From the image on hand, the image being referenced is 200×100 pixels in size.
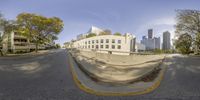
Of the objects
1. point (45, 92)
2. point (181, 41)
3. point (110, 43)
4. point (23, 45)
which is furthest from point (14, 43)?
point (45, 92)

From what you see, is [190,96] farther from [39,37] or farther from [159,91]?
[39,37]

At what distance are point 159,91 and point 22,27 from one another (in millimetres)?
33769

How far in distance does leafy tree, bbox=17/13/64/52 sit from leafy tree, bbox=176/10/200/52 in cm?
2741

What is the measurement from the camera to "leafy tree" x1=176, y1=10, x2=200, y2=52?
31.8m

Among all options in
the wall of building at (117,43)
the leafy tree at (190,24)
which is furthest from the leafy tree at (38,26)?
the wall of building at (117,43)

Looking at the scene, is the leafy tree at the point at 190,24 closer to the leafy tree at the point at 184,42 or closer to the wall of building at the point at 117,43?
the leafy tree at the point at 184,42

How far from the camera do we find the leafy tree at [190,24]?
104ft

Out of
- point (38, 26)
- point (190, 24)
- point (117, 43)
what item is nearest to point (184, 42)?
point (190, 24)

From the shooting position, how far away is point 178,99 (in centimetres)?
496

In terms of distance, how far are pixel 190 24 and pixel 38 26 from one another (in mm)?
32497

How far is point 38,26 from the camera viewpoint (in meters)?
34.0

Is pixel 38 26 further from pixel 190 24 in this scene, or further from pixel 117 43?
pixel 117 43

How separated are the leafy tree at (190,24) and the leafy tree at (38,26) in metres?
27.4

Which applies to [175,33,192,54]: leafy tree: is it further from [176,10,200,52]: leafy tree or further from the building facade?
the building facade
